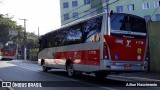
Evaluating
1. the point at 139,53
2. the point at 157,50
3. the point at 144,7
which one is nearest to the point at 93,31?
the point at 139,53

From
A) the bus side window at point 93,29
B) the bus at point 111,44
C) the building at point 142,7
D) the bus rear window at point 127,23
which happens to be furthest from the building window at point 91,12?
the bus rear window at point 127,23

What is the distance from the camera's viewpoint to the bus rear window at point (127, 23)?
14953 millimetres

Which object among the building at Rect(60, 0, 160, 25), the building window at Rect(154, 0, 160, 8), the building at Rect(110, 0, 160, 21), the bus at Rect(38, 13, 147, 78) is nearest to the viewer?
the bus at Rect(38, 13, 147, 78)

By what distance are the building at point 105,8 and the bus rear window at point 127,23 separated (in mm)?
37666

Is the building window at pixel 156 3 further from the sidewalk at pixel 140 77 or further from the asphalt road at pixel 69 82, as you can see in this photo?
the asphalt road at pixel 69 82

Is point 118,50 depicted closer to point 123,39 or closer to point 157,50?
point 123,39

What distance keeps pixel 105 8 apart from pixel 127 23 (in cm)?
4574

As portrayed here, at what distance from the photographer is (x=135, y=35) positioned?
50.2 ft

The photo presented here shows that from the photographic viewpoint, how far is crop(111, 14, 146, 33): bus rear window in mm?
14953

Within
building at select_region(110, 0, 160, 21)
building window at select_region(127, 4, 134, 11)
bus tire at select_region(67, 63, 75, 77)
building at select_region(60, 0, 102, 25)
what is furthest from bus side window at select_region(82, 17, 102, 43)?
building at select_region(60, 0, 102, 25)

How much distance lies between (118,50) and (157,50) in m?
7.21

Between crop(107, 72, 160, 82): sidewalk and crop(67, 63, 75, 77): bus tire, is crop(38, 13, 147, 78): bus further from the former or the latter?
crop(107, 72, 160, 82): sidewalk

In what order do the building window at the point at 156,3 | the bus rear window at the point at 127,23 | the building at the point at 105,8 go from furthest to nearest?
the building at the point at 105,8
the building window at the point at 156,3
the bus rear window at the point at 127,23

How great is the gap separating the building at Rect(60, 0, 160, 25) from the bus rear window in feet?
124
